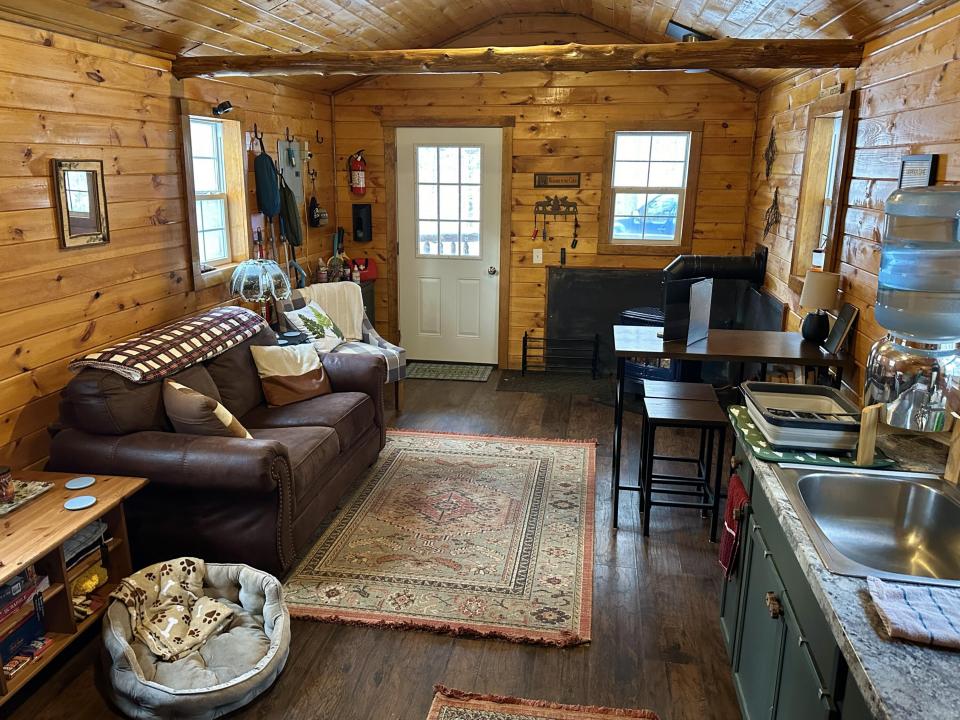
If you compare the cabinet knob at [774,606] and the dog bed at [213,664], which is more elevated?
the cabinet knob at [774,606]

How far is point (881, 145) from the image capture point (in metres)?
3.03

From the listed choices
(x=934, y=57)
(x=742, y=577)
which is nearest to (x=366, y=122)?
(x=934, y=57)

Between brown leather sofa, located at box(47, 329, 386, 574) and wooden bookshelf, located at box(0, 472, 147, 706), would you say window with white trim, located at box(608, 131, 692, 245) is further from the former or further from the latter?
wooden bookshelf, located at box(0, 472, 147, 706)

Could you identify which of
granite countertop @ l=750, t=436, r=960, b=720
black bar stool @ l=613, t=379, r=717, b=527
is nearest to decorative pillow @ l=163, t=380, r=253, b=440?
black bar stool @ l=613, t=379, r=717, b=527

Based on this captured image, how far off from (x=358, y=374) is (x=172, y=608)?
1.83 m

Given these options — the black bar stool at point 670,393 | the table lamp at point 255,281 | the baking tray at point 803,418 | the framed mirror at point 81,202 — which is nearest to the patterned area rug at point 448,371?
the table lamp at point 255,281

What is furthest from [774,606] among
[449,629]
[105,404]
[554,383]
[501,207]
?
[501,207]

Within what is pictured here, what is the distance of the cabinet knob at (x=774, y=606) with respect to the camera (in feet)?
6.07

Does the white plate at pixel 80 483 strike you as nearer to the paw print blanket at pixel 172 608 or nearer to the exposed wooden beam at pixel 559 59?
the paw print blanket at pixel 172 608

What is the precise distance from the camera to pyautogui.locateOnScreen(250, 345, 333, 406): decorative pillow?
157 inches

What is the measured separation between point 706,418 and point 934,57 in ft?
5.36

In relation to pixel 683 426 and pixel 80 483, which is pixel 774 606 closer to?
pixel 683 426

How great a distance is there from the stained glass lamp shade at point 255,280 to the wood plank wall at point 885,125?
10.2 ft

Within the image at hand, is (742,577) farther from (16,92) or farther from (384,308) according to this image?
(384,308)
